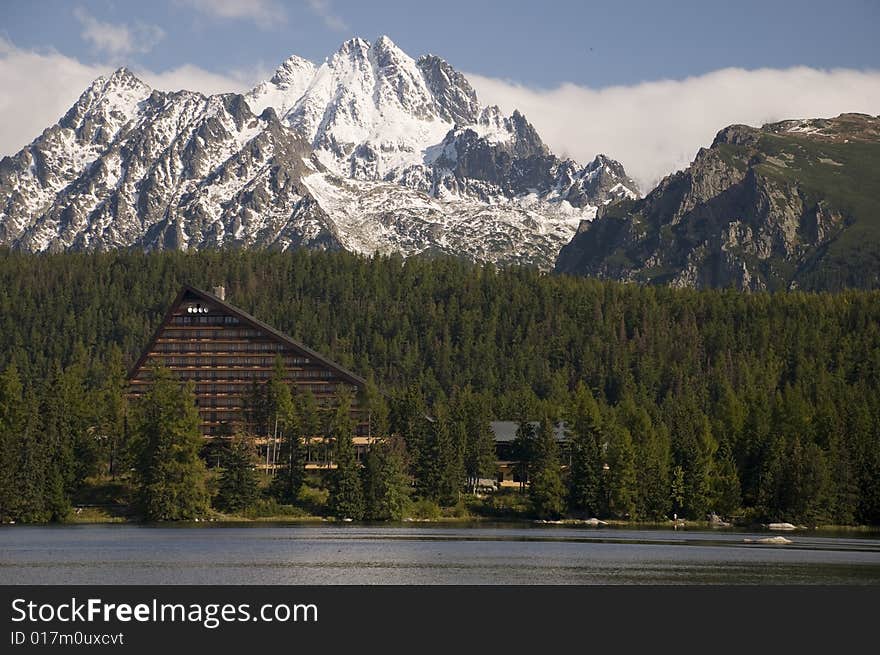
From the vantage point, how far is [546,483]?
523 ft

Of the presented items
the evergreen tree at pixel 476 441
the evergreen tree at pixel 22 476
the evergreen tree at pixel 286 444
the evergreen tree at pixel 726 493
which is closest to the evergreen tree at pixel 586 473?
the evergreen tree at pixel 476 441

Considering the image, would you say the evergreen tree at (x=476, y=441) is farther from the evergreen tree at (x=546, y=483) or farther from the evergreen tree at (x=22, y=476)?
the evergreen tree at (x=22, y=476)

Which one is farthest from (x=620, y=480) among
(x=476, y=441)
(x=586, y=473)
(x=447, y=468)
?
(x=476, y=441)

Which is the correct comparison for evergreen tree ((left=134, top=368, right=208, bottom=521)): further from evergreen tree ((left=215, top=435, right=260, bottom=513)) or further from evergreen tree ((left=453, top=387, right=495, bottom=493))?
evergreen tree ((left=453, top=387, right=495, bottom=493))

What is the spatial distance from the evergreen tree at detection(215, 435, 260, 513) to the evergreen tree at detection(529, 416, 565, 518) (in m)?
32.2

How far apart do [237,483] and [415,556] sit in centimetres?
5313

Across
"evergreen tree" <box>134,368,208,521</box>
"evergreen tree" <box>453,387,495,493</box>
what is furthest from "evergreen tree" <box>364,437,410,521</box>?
"evergreen tree" <box>134,368,208,521</box>

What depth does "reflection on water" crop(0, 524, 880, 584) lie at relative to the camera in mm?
91250

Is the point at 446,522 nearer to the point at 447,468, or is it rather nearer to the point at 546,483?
the point at 447,468

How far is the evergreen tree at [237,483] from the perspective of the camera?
6117 inches
